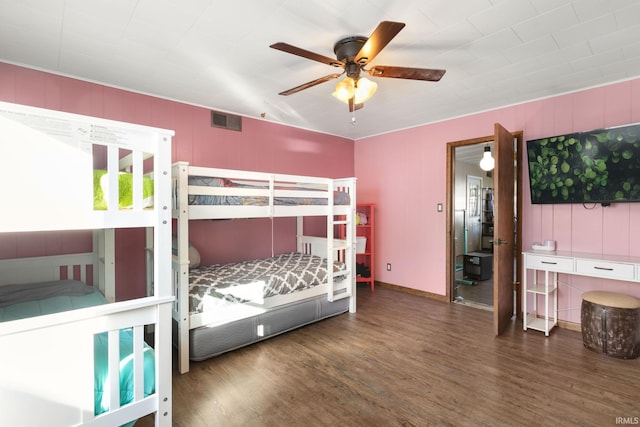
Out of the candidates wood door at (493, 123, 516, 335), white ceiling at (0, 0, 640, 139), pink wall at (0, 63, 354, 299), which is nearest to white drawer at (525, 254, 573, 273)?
wood door at (493, 123, 516, 335)

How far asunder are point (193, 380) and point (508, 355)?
8.36 ft

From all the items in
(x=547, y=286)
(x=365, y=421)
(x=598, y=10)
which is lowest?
(x=365, y=421)

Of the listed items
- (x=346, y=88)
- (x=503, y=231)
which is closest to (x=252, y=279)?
(x=346, y=88)

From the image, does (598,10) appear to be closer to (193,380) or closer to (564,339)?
(564,339)

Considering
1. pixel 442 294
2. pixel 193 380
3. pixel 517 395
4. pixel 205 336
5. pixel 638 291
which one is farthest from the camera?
pixel 442 294

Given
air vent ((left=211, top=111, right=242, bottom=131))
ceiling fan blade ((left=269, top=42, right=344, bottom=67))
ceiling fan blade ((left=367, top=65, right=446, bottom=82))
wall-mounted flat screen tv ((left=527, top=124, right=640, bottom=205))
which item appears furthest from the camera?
air vent ((left=211, top=111, right=242, bottom=131))

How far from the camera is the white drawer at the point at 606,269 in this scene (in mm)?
2533

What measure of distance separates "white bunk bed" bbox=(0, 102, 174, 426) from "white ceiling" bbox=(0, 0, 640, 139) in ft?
3.35

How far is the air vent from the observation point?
11.6 feet

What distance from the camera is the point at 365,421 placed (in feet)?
5.86

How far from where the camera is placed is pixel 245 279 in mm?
2857

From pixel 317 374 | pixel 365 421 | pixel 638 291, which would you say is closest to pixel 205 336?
pixel 317 374

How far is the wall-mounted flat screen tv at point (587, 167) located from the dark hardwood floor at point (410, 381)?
1.39m

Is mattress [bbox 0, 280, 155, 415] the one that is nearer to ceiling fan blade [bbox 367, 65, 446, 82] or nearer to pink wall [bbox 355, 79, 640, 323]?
ceiling fan blade [bbox 367, 65, 446, 82]
